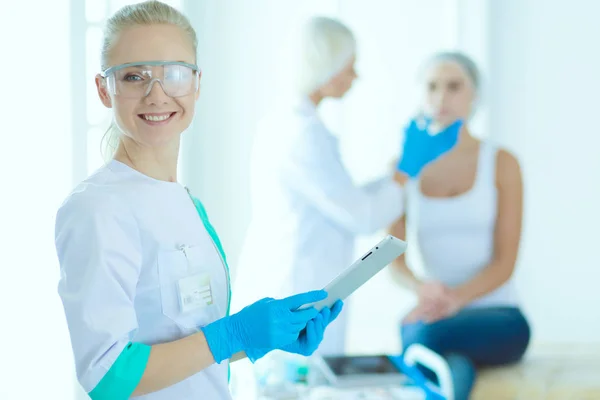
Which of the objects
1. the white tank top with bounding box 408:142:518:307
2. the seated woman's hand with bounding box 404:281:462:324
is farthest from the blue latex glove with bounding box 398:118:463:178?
the seated woman's hand with bounding box 404:281:462:324

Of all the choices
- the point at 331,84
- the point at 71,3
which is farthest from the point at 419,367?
the point at 71,3

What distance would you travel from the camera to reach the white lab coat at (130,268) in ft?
2.80

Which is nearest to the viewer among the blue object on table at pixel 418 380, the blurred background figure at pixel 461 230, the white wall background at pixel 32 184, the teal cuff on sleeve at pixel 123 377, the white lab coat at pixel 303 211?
the teal cuff on sleeve at pixel 123 377

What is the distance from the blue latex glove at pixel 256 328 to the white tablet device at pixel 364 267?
0.06 metres

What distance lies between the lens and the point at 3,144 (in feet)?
5.64

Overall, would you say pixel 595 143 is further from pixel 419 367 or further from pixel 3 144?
pixel 3 144

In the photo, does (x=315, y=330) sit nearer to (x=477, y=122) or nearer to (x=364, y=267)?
(x=364, y=267)

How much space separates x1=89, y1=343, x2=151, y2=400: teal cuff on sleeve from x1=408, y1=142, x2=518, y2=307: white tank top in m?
1.62

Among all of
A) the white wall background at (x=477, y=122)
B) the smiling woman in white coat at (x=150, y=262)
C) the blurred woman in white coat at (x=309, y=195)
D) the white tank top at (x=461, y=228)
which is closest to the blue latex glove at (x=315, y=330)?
the smiling woman in white coat at (x=150, y=262)

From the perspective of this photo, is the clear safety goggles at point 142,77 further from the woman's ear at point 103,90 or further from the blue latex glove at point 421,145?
the blue latex glove at point 421,145

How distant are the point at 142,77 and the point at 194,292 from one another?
1.15 feet

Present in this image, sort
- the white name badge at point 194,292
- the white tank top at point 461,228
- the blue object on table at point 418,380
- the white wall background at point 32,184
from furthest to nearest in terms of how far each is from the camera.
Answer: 1. the white tank top at point 461,228
2. the white wall background at point 32,184
3. the blue object on table at point 418,380
4. the white name badge at point 194,292

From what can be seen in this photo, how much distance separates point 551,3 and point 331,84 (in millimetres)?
1683

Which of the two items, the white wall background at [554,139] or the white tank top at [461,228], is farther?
the white wall background at [554,139]
